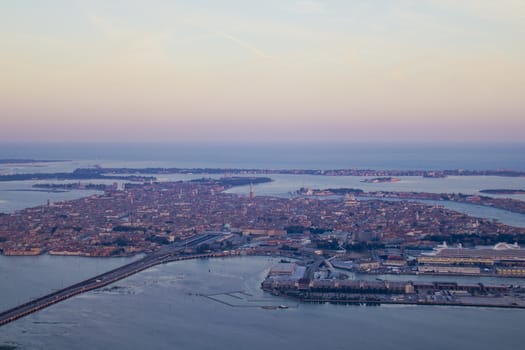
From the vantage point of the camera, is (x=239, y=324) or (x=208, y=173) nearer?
(x=239, y=324)

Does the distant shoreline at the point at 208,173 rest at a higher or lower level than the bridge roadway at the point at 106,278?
higher

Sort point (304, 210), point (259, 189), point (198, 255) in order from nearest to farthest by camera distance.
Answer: point (198, 255) < point (304, 210) < point (259, 189)

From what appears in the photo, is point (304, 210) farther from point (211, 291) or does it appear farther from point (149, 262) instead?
point (211, 291)

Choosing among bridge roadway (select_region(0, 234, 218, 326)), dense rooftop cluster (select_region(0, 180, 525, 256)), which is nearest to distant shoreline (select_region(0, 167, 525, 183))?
dense rooftop cluster (select_region(0, 180, 525, 256))

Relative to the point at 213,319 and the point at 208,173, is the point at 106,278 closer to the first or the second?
the point at 213,319

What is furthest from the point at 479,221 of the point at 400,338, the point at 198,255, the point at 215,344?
the point at 215,344

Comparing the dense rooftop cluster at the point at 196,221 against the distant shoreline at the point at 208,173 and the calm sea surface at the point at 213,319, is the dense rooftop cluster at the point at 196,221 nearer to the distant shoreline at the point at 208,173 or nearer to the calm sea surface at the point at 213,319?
the calm sea surface at the point at 213,319

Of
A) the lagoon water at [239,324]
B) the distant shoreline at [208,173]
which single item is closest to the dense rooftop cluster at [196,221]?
the lagoon water at [239,324]

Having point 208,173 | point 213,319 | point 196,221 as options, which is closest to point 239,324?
point 213,319

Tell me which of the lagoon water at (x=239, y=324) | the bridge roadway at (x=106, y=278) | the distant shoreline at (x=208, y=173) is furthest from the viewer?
the distant shoreline at (x=208, y=173)
